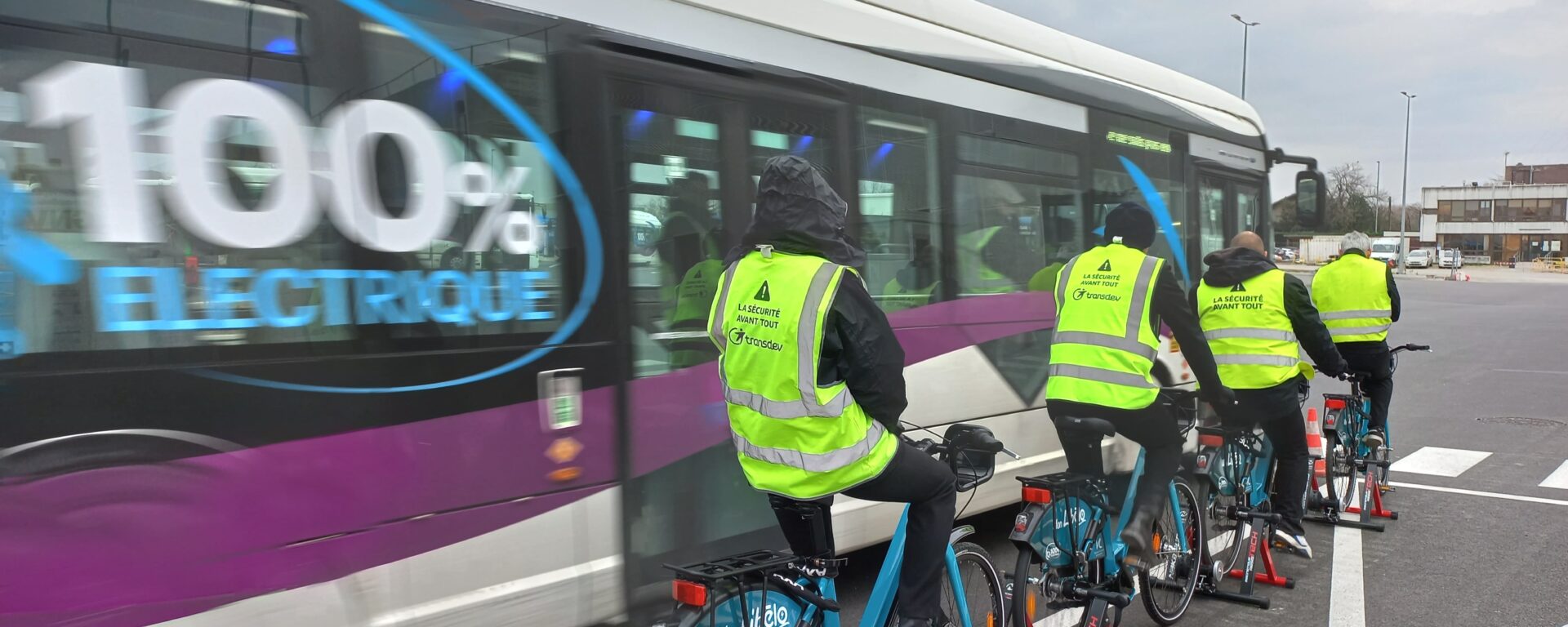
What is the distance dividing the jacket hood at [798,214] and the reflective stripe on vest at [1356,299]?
18.3ft

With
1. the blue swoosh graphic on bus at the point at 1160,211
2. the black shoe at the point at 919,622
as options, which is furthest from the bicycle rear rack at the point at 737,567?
the blue swoosh graphic on bus at the point at 1160,211

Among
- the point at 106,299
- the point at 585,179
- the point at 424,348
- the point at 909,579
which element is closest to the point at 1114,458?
the point at 909,579

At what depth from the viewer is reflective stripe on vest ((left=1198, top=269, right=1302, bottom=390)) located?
5711 mm

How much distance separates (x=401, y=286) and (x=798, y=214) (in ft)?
4.59

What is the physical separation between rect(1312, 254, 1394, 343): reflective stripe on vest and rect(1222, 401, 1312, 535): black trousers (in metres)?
1.81

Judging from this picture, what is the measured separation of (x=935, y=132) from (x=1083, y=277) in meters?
1.48

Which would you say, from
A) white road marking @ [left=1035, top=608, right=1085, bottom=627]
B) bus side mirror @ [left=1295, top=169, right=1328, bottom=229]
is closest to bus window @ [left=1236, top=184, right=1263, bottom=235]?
bus side mirror @ [left=1295, top=169, right=1328, bottom=229]

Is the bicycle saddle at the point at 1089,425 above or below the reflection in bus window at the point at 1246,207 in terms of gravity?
below

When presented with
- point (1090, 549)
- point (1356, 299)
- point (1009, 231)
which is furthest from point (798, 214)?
point (1356, 299)

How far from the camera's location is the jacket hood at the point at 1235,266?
5684 millimetres

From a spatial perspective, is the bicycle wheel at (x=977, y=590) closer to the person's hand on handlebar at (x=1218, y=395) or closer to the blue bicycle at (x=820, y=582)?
the blue bicycle at (x=820, y=582)

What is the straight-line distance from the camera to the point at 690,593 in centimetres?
301

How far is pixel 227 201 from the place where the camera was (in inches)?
120

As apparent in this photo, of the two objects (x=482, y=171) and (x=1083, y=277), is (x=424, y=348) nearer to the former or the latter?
(x=482, y=171)
